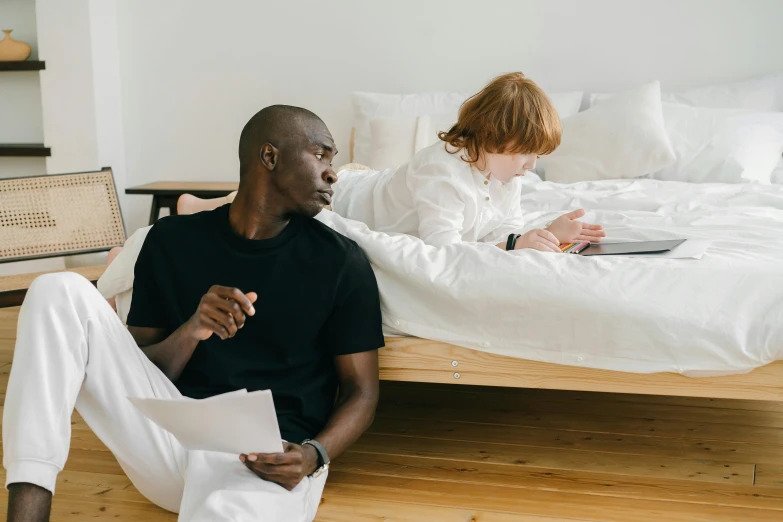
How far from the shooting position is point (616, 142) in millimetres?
3191

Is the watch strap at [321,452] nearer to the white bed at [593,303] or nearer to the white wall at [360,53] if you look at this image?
the white bed at [593,303]

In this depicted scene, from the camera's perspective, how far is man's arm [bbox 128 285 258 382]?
141 cm

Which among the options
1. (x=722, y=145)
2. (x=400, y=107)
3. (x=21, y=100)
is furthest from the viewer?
(x=21, y=100)

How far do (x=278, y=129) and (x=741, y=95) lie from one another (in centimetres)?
252

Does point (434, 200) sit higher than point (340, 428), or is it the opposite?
point (434, 200)

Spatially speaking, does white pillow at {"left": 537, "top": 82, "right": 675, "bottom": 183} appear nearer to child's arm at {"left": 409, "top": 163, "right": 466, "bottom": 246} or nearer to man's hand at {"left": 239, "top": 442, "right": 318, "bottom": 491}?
child's arm at {"left": 409, "top": 163, "right": 466, "bottom": 246}

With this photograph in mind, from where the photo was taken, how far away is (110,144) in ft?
14.3

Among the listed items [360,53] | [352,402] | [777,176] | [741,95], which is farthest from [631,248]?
[360,53]

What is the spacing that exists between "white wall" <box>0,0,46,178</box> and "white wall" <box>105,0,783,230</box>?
43cm

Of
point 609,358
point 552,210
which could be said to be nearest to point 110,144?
point 552,210

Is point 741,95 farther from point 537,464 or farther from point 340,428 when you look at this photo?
point 340,428

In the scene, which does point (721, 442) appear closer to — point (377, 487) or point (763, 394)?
point (763, 394)

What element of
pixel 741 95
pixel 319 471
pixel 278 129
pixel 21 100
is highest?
pixel 278 129

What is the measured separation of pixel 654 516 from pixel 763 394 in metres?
0.33
